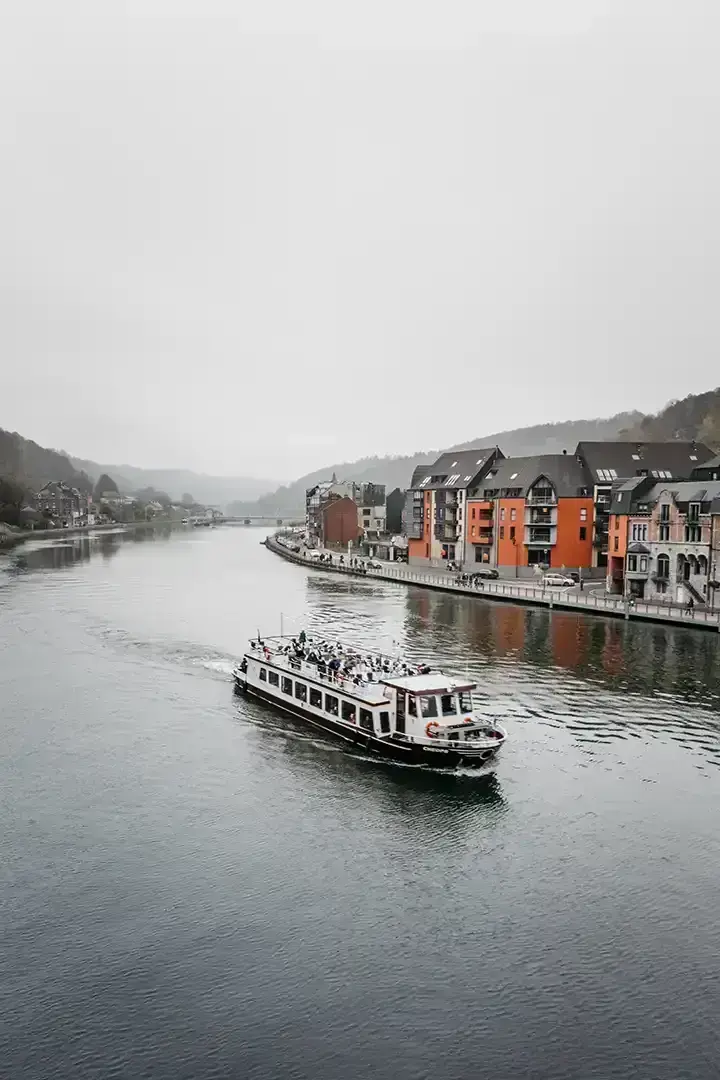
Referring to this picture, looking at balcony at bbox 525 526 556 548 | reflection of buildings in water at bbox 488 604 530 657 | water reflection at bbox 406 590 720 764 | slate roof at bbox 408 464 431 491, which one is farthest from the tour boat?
slate roof at bbox 408 464 431 491

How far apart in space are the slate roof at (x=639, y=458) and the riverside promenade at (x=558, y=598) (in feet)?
60.0

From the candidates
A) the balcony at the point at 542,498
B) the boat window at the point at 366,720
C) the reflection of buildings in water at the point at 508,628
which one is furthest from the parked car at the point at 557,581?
the boat window at the point at 366,720

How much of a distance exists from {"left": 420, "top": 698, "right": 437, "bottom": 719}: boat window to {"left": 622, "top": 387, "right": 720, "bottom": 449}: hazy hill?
11600 cm

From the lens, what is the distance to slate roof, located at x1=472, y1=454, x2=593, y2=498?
94250mm

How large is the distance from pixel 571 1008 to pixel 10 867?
1701 cm

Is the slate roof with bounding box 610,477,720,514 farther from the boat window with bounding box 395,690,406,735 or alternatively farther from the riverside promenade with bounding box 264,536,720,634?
the boat window with bounding box 395,690,406,735

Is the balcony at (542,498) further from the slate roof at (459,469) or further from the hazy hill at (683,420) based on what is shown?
the hazy hill at (683,420)

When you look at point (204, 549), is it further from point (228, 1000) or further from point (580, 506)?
point (228, 1000)

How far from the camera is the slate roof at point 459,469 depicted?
109750mm

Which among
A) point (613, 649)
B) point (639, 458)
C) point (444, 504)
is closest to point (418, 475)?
point (444, 504)

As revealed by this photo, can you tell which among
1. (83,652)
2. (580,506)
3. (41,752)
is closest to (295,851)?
(41,752)

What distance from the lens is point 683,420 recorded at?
165 m

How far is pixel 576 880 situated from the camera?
24703mm

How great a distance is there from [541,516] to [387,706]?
2494 inches
